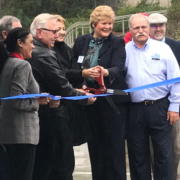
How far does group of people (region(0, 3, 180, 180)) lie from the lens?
4.63 m

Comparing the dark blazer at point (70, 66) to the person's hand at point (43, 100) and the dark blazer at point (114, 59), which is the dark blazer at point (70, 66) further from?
the person's hand at point (43, 100)

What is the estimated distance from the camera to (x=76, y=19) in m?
13.9

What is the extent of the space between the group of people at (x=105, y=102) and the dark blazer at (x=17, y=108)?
400mm

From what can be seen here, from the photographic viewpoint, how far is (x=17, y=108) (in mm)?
4082

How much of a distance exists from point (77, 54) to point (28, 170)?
1.65 metres

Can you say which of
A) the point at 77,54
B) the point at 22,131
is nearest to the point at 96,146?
the point at 77,54

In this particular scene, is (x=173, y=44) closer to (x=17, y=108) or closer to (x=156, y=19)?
(x=156, y=19)

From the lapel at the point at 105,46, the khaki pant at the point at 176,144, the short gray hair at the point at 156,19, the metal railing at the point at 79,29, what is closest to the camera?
the lapel at the point at 105,46

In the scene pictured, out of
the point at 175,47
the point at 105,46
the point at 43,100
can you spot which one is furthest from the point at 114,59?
the point at 43,100

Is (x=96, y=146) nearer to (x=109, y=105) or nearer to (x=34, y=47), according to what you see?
(x=109, y=105)

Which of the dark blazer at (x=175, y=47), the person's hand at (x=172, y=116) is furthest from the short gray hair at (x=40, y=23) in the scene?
the person's hand at (x=172, y=116)

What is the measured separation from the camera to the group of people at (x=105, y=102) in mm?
4629

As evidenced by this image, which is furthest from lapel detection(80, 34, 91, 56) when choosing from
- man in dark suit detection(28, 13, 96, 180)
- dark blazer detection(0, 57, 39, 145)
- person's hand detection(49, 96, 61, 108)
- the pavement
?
the pavement

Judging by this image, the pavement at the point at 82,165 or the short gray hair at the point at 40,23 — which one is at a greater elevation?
the short gray hair at the point at 40,23
